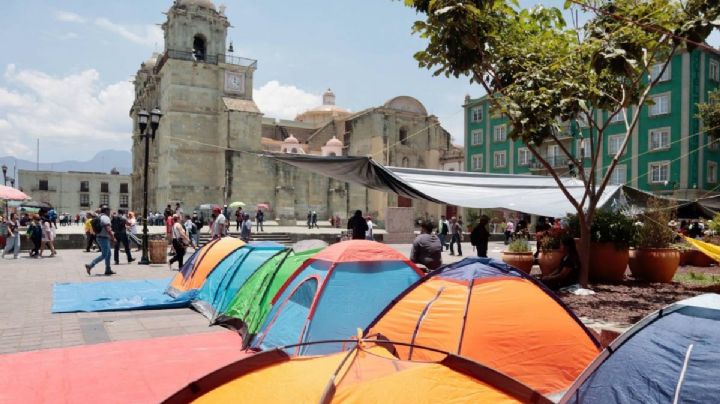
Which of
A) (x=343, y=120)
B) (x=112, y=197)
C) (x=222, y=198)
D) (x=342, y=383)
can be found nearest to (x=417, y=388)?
(x=342, y=383)

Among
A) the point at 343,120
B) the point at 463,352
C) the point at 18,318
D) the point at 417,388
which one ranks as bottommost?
the point at 18,318

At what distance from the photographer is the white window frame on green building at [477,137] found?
1795 inches

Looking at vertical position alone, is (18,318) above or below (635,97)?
below

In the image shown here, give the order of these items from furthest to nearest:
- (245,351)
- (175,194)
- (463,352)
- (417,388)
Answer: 1. (175,194)
2. (245,351)
3. (463,352)
4. (417,388)

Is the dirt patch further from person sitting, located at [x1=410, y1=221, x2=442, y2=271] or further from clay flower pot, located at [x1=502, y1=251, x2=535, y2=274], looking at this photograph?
person sitting, located at [x1=410, y1=221, x2=442, y2=271]

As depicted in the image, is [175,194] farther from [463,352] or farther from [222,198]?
[463,352]

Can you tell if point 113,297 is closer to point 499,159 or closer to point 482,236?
point 482,236

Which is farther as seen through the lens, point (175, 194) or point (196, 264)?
point (175, 194)

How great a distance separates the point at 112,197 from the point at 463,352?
3023 inches

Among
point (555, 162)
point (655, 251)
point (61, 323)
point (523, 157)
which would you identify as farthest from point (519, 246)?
point (523, 157)

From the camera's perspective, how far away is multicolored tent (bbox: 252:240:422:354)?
5555 millimetres

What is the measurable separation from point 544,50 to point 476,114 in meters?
38.3

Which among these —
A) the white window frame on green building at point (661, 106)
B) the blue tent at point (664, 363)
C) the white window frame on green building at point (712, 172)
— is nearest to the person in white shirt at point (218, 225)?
the blue tent at point (664, 363)

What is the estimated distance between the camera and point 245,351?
6.26m
